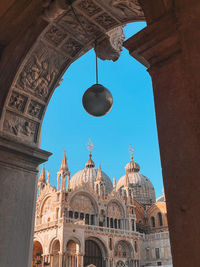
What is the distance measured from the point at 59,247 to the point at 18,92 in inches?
1104

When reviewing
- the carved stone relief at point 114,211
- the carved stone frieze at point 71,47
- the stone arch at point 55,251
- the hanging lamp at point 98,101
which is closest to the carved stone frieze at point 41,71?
the carved stone frieze at point 71,47

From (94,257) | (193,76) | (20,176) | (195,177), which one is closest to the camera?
(195,177)

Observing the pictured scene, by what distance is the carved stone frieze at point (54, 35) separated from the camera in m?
4.82

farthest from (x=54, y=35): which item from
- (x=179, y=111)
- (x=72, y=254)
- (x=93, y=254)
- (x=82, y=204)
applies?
(x=82, y=204)

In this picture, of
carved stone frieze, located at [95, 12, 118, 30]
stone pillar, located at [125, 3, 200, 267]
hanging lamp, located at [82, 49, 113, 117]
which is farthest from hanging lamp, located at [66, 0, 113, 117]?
stone pillar, located at [125, 3, 200, 267]

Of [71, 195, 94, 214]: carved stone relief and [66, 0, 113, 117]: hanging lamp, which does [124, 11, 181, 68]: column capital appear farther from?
[71, 195, 94, 214]: carved stone relief

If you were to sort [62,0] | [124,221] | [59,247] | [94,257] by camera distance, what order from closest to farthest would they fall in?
[62,0]
[59,247]
[94,257]
[124,221]

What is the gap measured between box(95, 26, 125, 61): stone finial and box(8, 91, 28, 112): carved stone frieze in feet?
5.34

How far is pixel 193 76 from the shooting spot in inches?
82.6

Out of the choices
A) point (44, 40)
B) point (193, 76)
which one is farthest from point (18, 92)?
point (193, 76)

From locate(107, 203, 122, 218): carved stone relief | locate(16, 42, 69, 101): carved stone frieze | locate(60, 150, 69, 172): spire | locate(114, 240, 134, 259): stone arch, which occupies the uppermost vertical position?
locate(60, 150, 69, 172): spire

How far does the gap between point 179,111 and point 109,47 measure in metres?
3.16

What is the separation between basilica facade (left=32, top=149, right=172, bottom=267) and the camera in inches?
1166

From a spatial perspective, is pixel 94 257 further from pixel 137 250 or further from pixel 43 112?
pixel 43 112
